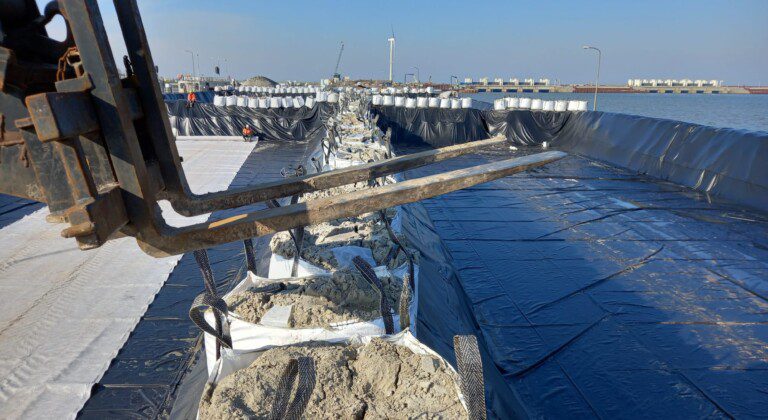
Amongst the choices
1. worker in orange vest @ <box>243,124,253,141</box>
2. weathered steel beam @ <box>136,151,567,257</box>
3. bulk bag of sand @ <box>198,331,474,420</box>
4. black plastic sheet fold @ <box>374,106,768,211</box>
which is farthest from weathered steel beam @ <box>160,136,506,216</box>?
worker in orange vest @ <box>243,124,253,141</box>

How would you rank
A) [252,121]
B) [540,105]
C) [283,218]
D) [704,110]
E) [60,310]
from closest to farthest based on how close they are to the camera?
[283,218], [60,310], [252,121], [540,105], [704,110]

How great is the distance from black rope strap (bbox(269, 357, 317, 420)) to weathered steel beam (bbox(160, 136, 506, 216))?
91 cm

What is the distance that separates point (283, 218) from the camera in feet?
6.07

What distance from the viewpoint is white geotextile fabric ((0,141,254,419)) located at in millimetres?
3273

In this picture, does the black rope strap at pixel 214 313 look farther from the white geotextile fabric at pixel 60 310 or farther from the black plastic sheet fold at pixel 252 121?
the black plastic sheet fold at pixel 252 121

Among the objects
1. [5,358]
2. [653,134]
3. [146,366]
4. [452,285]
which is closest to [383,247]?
[452,285]

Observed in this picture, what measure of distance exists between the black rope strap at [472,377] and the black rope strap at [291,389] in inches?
27.3

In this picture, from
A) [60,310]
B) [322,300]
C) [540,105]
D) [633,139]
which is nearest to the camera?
[322,300]

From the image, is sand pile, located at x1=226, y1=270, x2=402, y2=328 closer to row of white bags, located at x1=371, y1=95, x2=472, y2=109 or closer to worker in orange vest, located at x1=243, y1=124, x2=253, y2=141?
worker in orange vest, located at x1=243, y1=124, x2=253, y2=141

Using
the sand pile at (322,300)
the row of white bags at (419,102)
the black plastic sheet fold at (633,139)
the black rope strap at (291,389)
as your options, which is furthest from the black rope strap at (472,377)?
the row of white bags at (419,102)

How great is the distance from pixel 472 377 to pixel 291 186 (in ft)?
4.80

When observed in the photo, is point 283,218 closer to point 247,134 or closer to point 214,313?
point 214,313

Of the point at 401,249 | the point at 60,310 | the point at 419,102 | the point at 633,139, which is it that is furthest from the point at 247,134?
the point at 401,249

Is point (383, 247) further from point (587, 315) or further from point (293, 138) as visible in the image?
point (293, 138)
